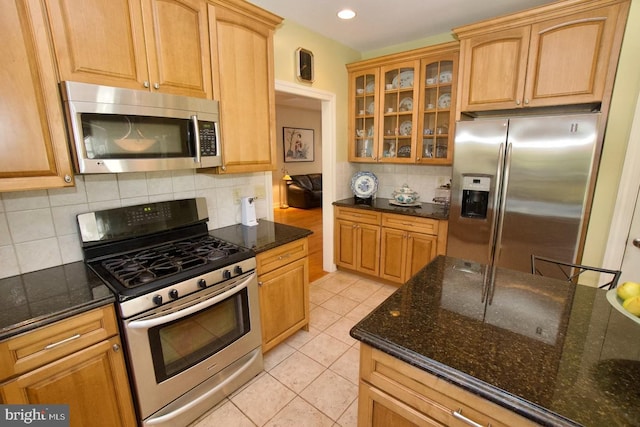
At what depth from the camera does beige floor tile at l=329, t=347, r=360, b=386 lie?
200 centimetres

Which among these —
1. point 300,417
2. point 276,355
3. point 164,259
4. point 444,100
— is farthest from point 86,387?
point 444,100

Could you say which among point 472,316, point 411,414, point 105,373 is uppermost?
point 472,316

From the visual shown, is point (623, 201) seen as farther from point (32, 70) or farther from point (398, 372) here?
point (32, 70)

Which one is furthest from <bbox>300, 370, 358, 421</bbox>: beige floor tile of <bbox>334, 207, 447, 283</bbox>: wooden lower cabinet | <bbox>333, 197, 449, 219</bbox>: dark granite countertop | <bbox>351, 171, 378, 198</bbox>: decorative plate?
<bbox>351, 171, 378, 198</bbox>: decorative plate

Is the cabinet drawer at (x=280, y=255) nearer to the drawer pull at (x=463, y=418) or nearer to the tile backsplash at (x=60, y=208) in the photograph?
the tile backsplash at (x=60, y=208)

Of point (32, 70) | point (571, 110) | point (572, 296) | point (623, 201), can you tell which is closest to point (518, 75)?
point (571, 110)

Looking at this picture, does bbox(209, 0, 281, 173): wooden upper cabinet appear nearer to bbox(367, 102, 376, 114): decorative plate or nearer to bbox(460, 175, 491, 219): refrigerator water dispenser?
bbox(367, 102, 376, 114): decorative plate

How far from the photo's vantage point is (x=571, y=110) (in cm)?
238

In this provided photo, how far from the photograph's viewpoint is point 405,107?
10.2ft

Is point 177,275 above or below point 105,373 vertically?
above

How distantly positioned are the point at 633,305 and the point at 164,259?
1940 mm

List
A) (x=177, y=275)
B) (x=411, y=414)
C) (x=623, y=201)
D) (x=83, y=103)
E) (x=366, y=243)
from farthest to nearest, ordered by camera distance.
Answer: (x=366, y=243), (x=623, y=201), (x=177, y=275), (x=83, y=103), (x=411, y=414)

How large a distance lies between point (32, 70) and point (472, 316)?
1.98m

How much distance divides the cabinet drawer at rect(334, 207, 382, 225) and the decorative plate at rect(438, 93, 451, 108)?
1223 mm
